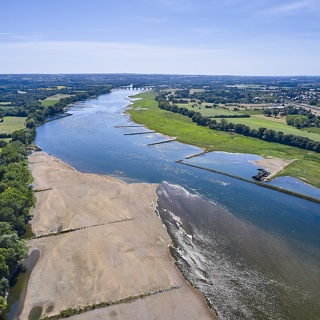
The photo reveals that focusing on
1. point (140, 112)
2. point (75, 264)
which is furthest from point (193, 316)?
point (140, 112)

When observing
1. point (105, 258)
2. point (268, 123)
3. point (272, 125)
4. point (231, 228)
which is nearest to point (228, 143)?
point (272, 125)

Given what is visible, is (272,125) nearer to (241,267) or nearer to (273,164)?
(273,164)

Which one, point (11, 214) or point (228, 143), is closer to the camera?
point (11, 214)

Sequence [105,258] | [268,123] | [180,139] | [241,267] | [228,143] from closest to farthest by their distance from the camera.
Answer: [241,267] → [105,258] → [228,143] → [180,139] → [268,123]

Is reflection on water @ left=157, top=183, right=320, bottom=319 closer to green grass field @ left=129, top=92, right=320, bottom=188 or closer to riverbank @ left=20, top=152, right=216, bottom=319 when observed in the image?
riverbank @ left=20, top=152, right=216, bottom=319

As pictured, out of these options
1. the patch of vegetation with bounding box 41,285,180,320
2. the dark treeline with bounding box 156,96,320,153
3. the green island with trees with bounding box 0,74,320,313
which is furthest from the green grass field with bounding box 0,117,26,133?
the patch of vegetation with bounding box 41,285,180,320

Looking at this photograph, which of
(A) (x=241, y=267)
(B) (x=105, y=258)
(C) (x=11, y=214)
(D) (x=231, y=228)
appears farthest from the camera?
(D) (x=231, y=228)

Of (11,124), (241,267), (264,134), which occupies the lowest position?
(241,267)

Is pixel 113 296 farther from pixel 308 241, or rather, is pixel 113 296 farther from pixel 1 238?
pixel 308 241
